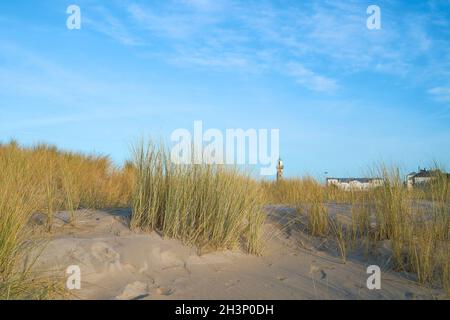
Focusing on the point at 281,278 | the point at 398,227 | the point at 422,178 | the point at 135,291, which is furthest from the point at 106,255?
the point at 422,178

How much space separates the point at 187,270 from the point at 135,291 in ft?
2.49

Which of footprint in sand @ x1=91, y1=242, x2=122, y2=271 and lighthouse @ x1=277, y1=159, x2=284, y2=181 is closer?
footprint in sand @ x1=91, y1=242, x2=122, y2=271

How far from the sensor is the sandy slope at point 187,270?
3.85m

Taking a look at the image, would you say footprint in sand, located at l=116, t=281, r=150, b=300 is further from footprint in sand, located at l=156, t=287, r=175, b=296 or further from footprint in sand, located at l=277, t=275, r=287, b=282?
footprint in sand, located at l=277, t=275, r=287, b=282

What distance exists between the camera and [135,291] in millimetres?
3729

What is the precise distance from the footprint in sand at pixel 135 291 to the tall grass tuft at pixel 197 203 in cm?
120

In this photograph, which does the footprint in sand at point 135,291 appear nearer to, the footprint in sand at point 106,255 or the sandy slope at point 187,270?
the sandy slope at point 187,270

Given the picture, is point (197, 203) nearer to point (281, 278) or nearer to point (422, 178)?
point (281, 278)

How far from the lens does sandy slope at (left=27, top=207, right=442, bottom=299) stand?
12.6 ft

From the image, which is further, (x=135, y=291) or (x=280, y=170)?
(x=280, y=170)

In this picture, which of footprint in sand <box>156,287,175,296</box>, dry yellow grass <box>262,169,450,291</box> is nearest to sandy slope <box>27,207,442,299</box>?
footprint in sand <box>156,287,175,296</box>

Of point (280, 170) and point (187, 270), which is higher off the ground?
point (280, 170)

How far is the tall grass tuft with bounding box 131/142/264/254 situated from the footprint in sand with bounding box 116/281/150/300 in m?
1.20
